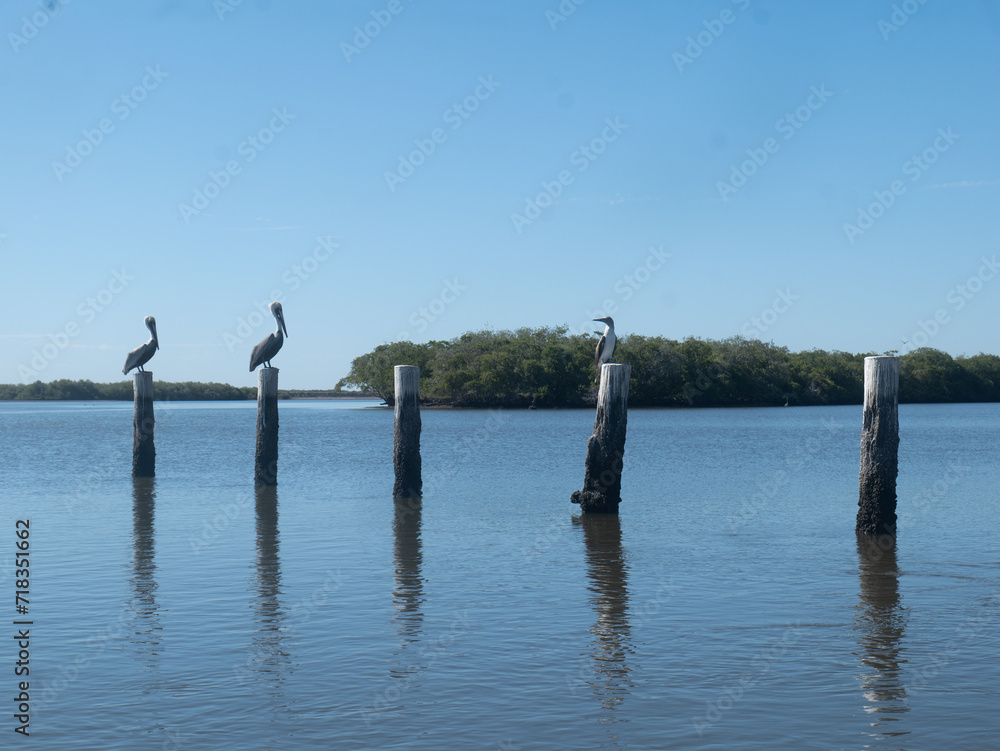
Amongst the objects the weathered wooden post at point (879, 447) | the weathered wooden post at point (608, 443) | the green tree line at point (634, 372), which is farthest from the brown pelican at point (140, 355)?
the green tree line at point (634, 372)

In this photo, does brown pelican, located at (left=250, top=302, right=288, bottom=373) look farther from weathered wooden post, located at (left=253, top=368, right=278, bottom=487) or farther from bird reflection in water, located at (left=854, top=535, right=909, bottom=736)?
bird reflection in water, located at (left=854, top=535, right=909, bottom=736)

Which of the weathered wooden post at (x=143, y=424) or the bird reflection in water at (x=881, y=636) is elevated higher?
the weathered wooden post at (x=143, y=424)

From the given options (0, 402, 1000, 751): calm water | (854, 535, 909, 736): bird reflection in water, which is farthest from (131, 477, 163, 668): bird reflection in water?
(854, 535, 909, 736): bird reflection in water

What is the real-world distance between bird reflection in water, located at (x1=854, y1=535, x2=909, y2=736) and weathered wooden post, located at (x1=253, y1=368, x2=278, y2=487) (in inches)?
494

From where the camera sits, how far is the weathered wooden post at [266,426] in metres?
20.1

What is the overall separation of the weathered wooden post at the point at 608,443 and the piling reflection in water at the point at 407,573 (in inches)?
129

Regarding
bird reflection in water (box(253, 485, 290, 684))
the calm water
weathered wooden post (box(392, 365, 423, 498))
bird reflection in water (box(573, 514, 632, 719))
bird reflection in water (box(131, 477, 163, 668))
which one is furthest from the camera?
weathered wooden post (box(392, 365, 423, 498))

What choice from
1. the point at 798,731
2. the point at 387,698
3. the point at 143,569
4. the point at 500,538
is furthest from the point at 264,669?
the point at 500,538

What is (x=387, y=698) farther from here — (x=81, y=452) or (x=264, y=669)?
(x=81, y=452)

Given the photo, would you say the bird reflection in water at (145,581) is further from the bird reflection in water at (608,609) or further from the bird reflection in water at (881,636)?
the bird reflection in water at (881,636)

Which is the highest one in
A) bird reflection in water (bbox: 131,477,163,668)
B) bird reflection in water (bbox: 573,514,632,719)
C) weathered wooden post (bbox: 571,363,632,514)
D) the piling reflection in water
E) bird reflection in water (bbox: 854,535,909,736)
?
weathered wooden post (bbox: 571,363,632,514)

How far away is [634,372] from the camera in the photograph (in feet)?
309

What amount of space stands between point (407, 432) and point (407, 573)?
21.0 feet

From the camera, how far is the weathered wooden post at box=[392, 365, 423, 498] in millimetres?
17828
